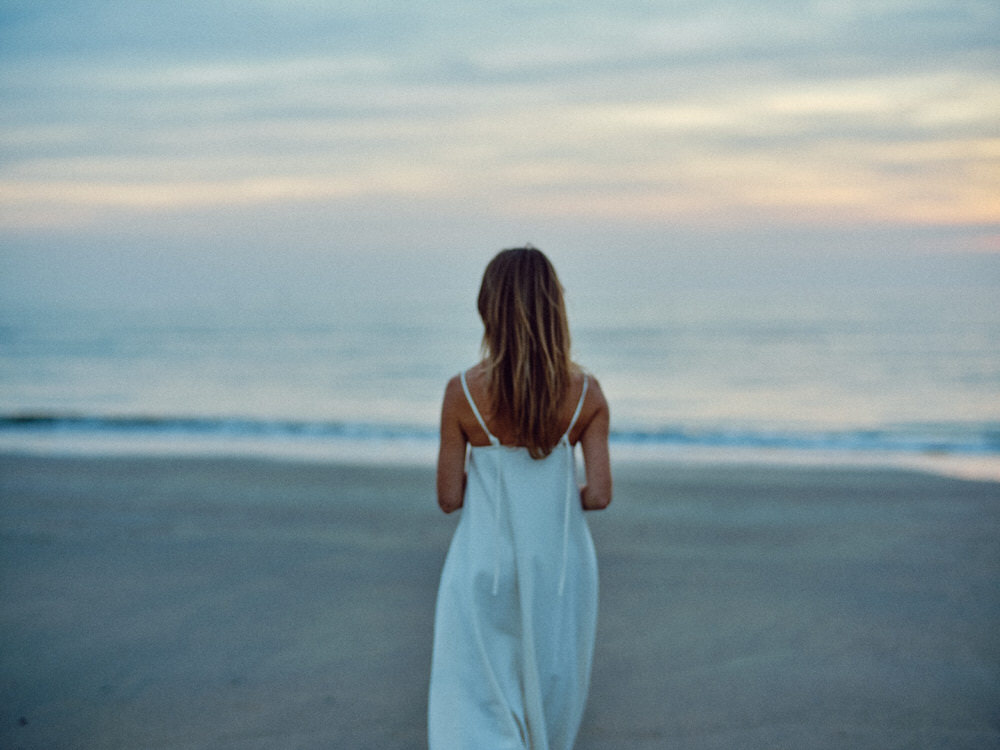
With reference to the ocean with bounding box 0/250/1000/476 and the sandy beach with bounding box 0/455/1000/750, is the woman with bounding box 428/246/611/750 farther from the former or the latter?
the ocean with bounding box 0/250/1000/476

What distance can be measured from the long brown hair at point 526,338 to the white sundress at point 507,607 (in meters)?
0.14

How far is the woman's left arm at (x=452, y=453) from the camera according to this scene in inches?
98.6

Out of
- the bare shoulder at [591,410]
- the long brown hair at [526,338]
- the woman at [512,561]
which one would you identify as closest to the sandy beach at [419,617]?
the woman at [512,561]

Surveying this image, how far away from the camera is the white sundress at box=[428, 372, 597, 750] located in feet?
8.41

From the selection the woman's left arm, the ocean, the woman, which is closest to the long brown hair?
the woman

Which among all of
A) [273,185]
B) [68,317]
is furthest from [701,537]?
[68,317]

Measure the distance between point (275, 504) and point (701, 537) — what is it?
3.67 meters

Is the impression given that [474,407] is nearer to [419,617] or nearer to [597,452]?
[597,452]

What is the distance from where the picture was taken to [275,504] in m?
7.54

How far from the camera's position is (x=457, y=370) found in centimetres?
2553

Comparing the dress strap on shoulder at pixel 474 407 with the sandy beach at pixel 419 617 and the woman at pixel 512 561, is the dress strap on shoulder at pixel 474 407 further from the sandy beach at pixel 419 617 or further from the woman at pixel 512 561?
the sandy beach at pixel 419 617

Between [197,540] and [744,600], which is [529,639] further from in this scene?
[197,540]

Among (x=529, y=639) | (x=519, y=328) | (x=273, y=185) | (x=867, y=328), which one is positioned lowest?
(x=867, y=328)

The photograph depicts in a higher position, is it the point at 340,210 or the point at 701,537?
the point at 340,210
